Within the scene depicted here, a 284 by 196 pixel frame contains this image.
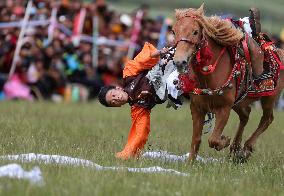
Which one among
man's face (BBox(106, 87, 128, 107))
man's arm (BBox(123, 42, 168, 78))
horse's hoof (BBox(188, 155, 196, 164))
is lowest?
horse's hoof (BBox(188, 155, 196, 164))

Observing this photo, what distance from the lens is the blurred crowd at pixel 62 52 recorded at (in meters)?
21.5

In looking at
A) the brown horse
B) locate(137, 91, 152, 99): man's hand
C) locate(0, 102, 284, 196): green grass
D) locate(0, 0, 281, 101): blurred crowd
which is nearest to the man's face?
locate(137, 91, 152, 99): man's hand

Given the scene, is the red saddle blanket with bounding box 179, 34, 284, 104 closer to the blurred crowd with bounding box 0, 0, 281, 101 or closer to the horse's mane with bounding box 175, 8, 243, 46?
the horse's mane with bounding box 175, 8, 243, 46

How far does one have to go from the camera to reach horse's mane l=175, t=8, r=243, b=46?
8.88m

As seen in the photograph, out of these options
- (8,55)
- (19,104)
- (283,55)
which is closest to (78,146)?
(283,55)

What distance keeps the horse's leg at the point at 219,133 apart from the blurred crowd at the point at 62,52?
483 inches

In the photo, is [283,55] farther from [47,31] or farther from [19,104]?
[47,31]

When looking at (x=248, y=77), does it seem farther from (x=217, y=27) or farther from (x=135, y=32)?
(x=135, y=32)

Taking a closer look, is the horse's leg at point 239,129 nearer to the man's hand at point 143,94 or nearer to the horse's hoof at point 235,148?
the horse's hoof at point 235,148

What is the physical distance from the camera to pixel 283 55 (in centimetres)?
1145

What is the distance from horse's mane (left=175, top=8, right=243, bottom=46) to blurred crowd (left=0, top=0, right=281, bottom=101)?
483 inches

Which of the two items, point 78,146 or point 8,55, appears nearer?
point 78,146

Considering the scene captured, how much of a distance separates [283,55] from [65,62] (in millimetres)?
12031

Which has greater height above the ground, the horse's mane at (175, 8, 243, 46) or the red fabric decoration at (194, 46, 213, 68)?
the horse's mane at (175, 8, 243, 46)
